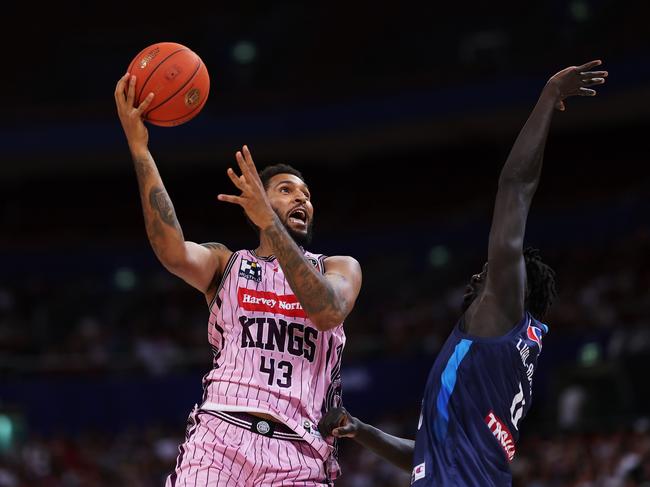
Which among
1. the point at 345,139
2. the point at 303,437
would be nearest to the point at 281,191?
the point at 303,437

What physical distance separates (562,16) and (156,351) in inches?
426

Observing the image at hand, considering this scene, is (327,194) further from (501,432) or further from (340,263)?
(501,432)

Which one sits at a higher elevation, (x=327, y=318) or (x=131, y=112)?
(x=131, y=112)

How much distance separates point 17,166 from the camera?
86.9ft

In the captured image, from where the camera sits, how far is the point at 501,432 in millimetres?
4762

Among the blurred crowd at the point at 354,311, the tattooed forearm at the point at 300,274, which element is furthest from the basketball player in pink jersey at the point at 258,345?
the blurred crowd at the point at 354,311

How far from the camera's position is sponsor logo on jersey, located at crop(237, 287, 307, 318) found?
216 inches

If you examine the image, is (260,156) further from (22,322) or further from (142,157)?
(142,157)

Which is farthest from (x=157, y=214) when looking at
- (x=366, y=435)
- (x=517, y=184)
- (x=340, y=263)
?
(x=517, y=184)

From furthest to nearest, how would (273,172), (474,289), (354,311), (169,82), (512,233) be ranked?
(354,311), (273,172), (169,82), (474,289), (512,233)

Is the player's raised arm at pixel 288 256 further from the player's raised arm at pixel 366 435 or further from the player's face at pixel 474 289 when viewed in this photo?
the player's face at pixel 474 289

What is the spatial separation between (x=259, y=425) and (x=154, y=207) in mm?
1221

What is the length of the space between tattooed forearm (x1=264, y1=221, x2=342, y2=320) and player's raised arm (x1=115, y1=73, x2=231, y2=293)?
0.57 meters

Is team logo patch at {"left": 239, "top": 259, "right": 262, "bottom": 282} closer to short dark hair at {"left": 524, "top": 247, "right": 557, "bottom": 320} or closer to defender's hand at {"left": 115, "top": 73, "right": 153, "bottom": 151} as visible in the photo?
→ defender's hand at {"left": 115, "top": 73, "right": 153, "bottom": 151}
